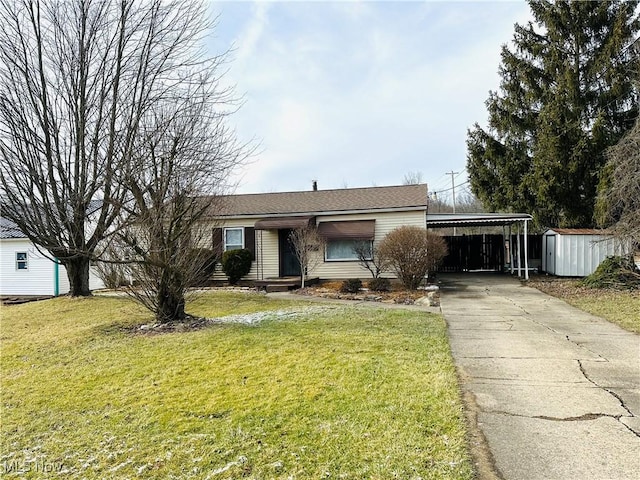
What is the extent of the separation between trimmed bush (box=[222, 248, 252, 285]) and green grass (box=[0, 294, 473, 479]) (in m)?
8.31

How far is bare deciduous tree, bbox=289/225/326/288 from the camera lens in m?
14.1

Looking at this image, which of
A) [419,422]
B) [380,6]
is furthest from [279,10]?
[419,422]

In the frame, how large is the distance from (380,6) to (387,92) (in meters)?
3.91

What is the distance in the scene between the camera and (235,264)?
15617mm

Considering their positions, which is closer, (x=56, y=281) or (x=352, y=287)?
(x=352, y=287)

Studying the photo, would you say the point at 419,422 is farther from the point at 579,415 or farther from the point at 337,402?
the point at 579,415

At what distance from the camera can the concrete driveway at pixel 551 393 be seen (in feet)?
9.46

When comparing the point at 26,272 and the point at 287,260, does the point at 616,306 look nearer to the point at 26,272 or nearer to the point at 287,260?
the point at 287,260

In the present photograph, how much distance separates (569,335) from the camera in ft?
22.5

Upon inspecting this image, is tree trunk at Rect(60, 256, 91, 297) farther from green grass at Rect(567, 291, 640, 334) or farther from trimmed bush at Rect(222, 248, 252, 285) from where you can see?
green grass at Rect(567, 291, 640, 334)

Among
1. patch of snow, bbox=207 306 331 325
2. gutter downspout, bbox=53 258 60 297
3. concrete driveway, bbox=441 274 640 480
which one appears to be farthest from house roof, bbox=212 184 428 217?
gutter downspout, bbox=53 258 60 297

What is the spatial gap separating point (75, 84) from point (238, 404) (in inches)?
407

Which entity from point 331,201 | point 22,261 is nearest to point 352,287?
point 331,201

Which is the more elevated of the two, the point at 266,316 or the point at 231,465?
the point at 266,316
